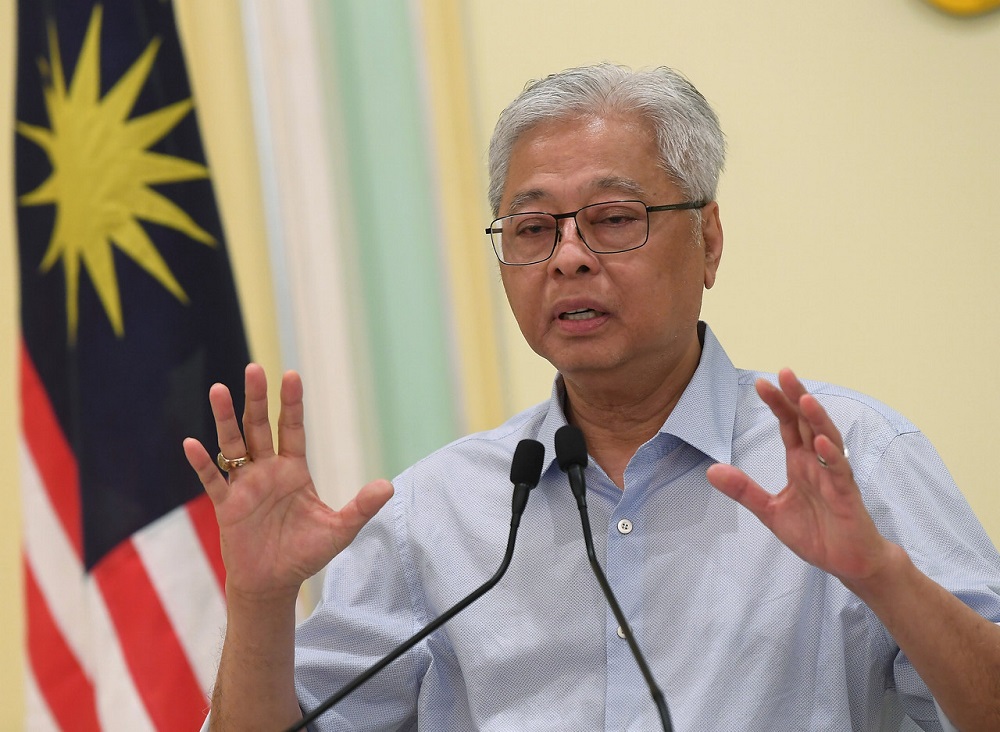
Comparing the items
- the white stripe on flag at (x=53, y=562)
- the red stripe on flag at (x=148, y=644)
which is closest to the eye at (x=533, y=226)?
the red stripe on flag at (x=148, y=644)

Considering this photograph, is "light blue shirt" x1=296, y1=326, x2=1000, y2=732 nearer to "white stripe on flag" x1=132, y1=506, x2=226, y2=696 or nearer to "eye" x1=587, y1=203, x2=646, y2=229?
"eye" x1=587, y1=203, x2=646, y2=229

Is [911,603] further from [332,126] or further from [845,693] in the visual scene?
[332,126]

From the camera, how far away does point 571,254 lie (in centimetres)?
155

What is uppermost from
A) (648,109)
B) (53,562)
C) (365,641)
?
(648,109)

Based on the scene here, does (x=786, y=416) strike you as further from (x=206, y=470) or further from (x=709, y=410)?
(x=206, y=470)

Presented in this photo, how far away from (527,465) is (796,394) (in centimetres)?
34

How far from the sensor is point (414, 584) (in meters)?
1.60

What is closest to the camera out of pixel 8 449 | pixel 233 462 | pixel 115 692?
pixel 233 462

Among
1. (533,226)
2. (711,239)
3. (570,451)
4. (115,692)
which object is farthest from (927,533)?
(115,692)

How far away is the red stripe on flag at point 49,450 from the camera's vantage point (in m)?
2.28

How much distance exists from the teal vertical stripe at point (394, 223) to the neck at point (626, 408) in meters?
0.98

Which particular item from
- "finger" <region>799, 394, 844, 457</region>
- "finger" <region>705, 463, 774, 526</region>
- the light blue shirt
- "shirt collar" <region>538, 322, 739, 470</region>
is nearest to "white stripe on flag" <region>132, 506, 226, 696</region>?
the light blue shirt

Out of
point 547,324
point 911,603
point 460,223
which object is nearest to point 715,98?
point 460,223

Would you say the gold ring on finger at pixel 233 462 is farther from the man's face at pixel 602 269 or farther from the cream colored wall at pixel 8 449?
the cream colored wall at pixel 8 449
